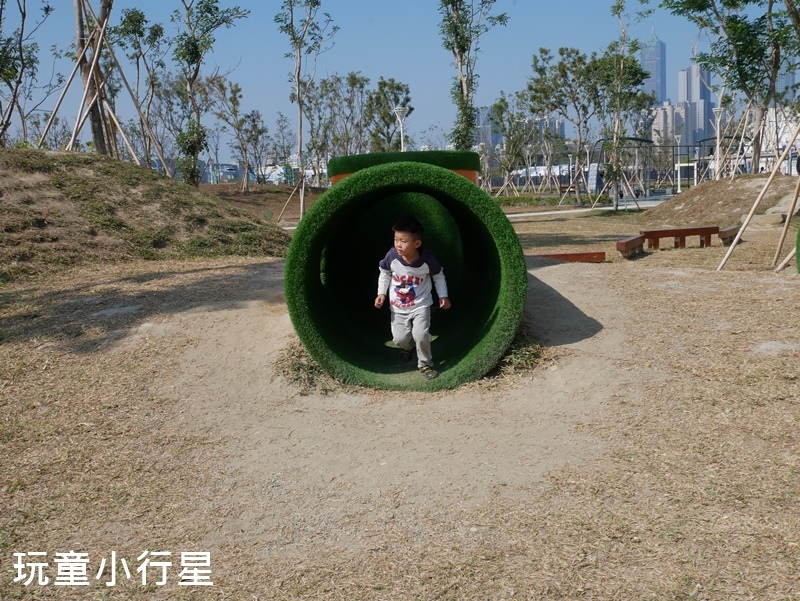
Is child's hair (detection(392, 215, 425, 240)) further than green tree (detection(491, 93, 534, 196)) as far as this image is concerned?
No

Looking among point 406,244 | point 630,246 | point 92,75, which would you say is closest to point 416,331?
point 406,244

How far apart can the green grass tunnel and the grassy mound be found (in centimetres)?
383

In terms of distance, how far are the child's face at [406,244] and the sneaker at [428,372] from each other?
77 centimetres

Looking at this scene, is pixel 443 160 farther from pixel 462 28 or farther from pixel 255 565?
pixel 462 28

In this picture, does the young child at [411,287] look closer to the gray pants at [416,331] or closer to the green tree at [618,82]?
the gray pants at [416,331]

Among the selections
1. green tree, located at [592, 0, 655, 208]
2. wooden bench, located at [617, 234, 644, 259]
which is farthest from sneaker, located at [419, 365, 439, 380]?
green tree, located at [592, 0, 655, 208]

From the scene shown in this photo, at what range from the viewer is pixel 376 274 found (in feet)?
22.2

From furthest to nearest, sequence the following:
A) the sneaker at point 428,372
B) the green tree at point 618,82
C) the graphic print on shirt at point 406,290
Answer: the green tree at point 618,82 → the graphic print on shirt at point 406,290 → the sneaker at point 428,372

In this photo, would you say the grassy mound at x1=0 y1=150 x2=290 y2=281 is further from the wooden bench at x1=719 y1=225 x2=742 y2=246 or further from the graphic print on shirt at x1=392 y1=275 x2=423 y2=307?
the wooden bench at x1=719 y1=225 x2=742 y2=246

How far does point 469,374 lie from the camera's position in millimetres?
4977

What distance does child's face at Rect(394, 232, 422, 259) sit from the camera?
5.10 metres

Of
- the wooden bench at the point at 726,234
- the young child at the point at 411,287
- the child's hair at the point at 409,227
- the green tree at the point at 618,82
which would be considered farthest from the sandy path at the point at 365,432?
the green tree at the point at 618,82

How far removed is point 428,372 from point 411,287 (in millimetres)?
609

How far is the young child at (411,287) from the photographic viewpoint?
16.8ft
